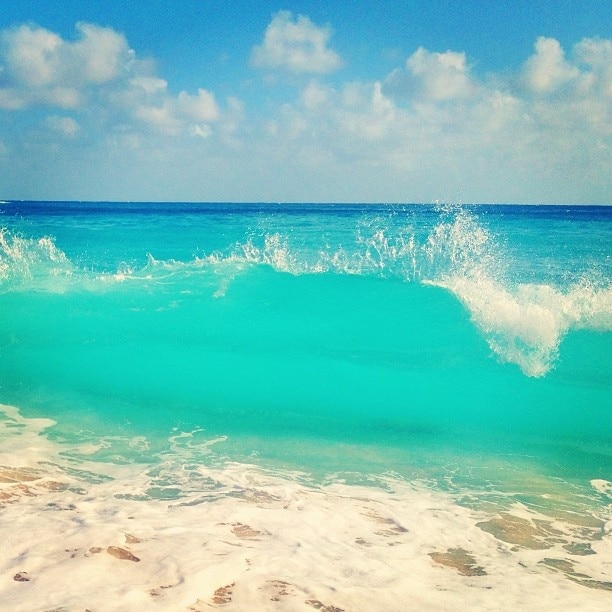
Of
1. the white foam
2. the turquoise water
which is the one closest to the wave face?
the turquoise water

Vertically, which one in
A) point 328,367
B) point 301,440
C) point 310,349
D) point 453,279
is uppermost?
point 453,279

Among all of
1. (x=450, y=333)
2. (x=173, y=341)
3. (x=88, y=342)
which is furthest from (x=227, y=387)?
(x=450, y=333)

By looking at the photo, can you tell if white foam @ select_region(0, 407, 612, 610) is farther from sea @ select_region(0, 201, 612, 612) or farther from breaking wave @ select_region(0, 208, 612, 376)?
breaking wave @ select_region(0, 208, 612, 376)

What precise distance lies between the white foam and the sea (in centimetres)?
2

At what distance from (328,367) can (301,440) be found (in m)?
3.19

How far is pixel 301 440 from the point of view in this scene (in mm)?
6789

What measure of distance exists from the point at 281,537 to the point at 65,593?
1.60 metres

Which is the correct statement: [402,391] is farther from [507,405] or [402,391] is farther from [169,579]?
[169,579]

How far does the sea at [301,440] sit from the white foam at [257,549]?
0.02 meters

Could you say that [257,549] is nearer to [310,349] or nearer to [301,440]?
[301,440]

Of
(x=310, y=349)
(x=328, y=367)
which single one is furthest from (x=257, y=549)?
(x=310, y=349)

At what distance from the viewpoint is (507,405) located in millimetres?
8359

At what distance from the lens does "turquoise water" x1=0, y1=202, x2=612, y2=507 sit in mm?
6488

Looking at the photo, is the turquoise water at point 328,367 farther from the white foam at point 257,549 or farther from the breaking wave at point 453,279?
the white foam at point 257,549
